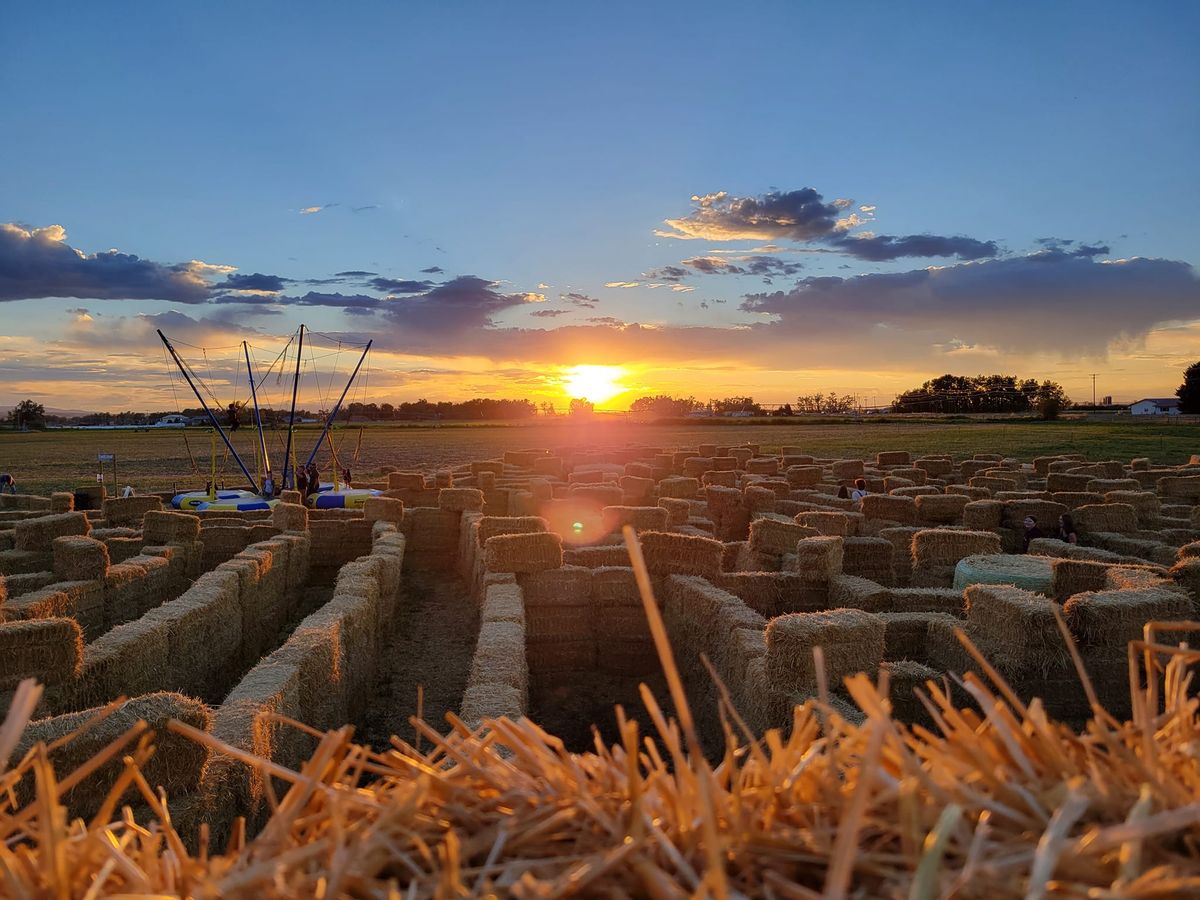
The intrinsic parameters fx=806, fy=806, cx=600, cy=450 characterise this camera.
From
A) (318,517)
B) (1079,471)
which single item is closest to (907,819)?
(318,517)

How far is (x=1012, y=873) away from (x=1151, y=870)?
22 centimetres

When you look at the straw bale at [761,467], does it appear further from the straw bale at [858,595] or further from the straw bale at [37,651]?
the straw bale at [37,651]

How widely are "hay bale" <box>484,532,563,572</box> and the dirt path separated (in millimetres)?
1638

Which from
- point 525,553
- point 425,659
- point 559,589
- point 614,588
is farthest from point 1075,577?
point 425,659

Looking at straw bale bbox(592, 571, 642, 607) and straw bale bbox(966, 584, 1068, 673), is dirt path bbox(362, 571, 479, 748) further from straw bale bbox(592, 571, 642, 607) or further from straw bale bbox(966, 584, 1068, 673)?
straw bale bbox(966, 584, 1068, 673)

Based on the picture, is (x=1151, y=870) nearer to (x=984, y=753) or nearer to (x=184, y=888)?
(x=984, y=753)

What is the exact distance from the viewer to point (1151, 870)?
53.2 inches

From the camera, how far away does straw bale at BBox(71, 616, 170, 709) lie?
312 inches

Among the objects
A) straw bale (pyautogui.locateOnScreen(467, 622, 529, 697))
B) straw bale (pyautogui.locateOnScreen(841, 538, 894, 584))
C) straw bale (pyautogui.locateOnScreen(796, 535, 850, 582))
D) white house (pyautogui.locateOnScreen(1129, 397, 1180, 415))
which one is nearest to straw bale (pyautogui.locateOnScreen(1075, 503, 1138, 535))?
straw bale (pyautogui.locateOnScreen(841, 538, 894, 584))

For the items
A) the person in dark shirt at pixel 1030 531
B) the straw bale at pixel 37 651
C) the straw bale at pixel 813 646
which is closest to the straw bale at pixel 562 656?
the straw bale at pixel 813 646

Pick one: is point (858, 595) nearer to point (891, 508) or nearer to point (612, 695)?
point (612, 695)

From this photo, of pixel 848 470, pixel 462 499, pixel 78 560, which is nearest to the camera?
pixel 78 560

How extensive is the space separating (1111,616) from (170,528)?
15294 mm

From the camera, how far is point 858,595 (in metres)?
10.8
